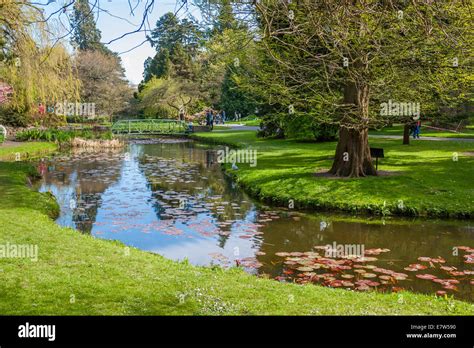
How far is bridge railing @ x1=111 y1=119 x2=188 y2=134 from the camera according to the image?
50.8 m

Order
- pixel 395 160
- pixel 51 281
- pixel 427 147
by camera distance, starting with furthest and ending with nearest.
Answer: pixel 427 147, pixel 395 160, pixel 51 281

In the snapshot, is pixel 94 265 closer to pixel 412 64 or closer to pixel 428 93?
pixel 412 64

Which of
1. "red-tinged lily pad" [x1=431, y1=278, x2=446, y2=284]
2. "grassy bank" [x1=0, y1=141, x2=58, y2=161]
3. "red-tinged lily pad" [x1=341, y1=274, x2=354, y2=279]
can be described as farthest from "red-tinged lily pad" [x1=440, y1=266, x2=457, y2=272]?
"grassy bank" [x1=0, y1=141, x2=58, y2=161]

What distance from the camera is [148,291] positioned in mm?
6414

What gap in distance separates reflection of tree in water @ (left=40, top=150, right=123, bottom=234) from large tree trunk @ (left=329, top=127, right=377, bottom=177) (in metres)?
8.35

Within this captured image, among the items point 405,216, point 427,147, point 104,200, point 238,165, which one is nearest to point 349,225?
point 405,216

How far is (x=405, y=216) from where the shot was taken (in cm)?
1368

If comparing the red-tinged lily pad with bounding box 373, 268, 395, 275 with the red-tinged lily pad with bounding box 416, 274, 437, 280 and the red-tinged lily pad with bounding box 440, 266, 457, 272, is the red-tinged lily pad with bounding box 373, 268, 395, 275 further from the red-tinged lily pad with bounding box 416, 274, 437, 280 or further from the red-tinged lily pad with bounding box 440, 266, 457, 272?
the red-tinged lily pad with bounding box 440, 266, 457, 272

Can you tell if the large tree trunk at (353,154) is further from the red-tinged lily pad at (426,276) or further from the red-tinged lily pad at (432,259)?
the red-tinged lily pad at (426,276)

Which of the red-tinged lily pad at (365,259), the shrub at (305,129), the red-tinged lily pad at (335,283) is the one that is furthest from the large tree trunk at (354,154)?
the shrub at (305,129)

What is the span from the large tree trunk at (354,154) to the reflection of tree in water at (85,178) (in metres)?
8.35

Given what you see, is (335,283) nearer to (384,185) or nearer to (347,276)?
(347,276)
